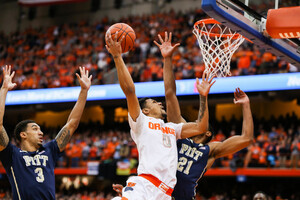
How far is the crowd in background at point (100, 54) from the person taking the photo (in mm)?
16578

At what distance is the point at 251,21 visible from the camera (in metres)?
5.82

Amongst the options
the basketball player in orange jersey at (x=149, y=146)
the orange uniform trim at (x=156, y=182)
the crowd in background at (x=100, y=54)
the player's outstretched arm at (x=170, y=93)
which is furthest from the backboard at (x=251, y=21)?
the crowd in background at (x=100, y=54)

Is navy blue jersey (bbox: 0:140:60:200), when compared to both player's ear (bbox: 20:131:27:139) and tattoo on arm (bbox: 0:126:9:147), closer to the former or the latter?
tattoo on arm (bbox: 0:126:9:147)

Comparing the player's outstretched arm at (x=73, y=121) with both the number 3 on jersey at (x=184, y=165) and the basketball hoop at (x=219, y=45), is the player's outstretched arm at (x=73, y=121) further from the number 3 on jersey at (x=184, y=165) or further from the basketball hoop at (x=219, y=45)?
the basketball hoop at (x=219, y=45)

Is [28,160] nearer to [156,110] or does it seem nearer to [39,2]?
[156,110]

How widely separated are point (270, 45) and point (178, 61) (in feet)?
39.8

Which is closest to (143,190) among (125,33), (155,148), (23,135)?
(155,148)

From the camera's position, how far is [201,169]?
5090 mm

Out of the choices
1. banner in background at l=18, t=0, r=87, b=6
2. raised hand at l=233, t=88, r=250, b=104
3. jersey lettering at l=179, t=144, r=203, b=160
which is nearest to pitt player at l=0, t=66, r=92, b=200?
jersey lettering at l=179, t=144, r=203, b=160

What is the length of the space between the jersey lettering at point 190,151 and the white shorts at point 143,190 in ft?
2.68

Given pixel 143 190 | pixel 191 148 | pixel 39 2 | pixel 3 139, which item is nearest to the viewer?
pixel 143 190

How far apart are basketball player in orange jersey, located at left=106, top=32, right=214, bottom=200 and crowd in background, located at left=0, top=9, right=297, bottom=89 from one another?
37.7 ft

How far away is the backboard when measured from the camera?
208 inches

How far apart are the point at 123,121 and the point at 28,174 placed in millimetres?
17174
